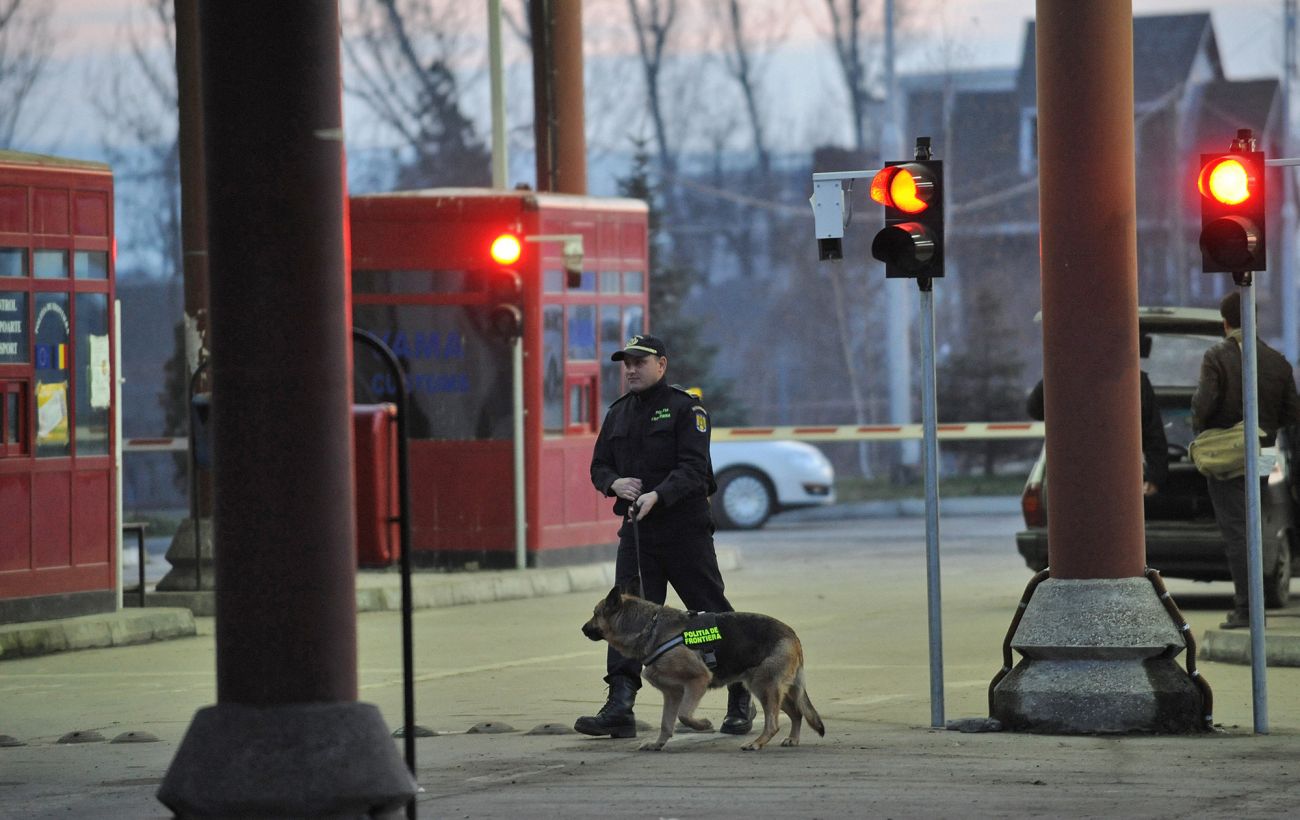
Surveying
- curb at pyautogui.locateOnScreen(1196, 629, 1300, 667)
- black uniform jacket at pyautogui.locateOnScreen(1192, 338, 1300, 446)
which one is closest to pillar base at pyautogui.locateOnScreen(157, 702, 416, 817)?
curb at pyautogui.locateOnScreen(1196, 629, 1300, 667)

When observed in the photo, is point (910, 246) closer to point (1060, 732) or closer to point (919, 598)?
point (1060, 732)

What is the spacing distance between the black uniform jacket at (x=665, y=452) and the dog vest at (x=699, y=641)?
0.74 m

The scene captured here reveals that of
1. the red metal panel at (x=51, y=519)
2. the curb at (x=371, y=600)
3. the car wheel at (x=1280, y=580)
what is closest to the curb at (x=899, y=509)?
the curb at (x=371, y=600)

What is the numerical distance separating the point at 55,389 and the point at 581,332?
589cm

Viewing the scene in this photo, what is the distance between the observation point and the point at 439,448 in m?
20.0

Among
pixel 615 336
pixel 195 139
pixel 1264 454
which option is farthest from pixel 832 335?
pixel 1264 454

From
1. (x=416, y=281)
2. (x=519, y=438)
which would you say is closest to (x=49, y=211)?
(x=416, y=281)

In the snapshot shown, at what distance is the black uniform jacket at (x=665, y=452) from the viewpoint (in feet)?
35.4

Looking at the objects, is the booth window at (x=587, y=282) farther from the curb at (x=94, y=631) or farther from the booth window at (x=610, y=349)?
the curb at (x=94, y=631)

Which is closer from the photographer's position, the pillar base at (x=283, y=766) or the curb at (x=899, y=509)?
the pillar base at (x=283, y=766)

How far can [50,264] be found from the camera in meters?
15.6

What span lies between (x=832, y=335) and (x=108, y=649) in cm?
3359

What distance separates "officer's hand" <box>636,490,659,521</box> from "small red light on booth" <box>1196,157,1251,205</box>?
9.00ft

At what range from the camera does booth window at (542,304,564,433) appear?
65.7 ft
